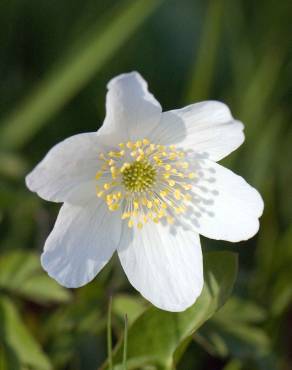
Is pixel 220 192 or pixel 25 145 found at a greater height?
pixel 220 192

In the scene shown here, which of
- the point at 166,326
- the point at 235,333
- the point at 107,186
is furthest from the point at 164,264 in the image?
the point at 235,333

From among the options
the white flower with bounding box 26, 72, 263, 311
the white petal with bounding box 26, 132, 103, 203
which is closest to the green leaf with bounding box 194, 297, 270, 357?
the white flower with bounding box 26, 72, 263, 311

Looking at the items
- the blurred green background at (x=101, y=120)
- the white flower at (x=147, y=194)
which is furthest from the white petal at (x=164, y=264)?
the blurred green background at (x=101, y=120)

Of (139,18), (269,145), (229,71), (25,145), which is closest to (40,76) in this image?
(25,145)

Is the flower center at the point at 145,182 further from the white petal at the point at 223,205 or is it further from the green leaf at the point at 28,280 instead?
the green leaf at the point at 28,280

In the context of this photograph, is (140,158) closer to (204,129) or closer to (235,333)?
(204,129)

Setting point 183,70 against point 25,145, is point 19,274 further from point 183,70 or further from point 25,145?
point 183,70
